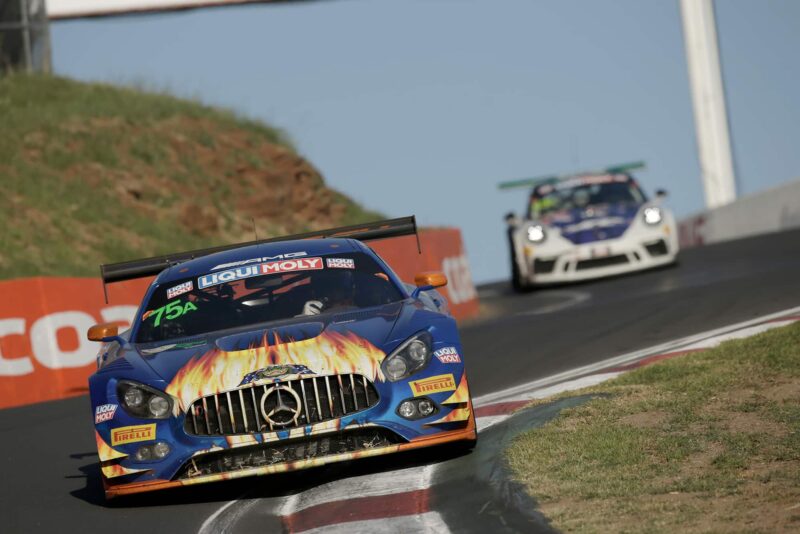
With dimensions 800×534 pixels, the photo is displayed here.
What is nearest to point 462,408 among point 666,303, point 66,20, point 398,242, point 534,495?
point 534,495

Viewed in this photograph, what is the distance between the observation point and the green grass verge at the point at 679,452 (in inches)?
197

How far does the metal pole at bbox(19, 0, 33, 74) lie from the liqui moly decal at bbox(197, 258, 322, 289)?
21104 mm

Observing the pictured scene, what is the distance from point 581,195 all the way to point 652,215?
47.9 inches

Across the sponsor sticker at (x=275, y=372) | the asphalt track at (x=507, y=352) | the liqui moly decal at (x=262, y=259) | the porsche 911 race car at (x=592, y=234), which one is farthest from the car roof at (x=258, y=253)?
the porsche 911 race car at (x=592, y=234)

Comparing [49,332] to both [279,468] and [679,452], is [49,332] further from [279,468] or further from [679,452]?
[679,452]

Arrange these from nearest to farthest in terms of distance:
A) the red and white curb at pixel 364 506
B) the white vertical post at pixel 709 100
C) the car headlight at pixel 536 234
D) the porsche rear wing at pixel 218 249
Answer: the red and white curb at pixel 364 506 < the porsche rear wing at pixel 218 249 < the car headlight at pixel 536 234 < the white vertical post at pixel 709 100

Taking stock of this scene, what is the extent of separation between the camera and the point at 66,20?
30469 millimetres

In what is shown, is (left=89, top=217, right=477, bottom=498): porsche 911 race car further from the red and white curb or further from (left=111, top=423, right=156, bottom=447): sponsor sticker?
the red and white curb

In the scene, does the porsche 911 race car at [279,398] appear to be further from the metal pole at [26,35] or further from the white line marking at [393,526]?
the metal pole at [26,35]

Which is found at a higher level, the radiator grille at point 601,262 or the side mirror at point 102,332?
the side mirror at point 102,332

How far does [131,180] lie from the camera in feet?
90.4

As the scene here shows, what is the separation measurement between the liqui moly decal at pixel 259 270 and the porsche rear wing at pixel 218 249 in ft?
2.24

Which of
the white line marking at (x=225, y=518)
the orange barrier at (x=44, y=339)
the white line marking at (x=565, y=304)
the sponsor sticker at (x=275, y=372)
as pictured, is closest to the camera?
the white line marking at (x=225, y=518)

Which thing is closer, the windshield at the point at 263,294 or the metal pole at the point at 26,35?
the windshield at the point at 263,294
